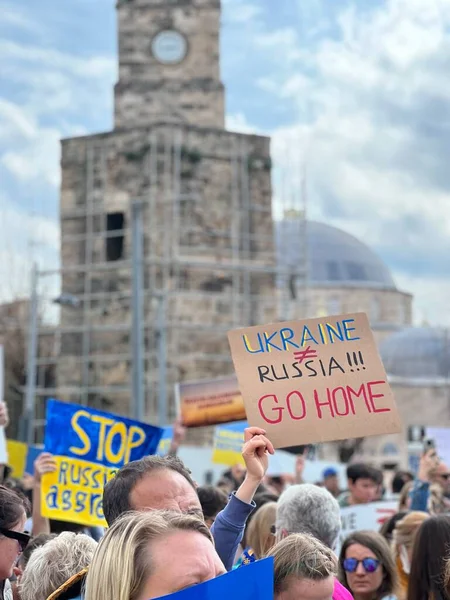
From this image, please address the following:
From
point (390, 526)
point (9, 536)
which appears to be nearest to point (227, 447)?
point (390, 526)

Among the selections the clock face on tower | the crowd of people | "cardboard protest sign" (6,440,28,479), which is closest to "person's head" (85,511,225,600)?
the crowd of people

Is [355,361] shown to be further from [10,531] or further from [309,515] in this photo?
[10,531]

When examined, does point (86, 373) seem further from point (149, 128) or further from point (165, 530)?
point (165, 530)

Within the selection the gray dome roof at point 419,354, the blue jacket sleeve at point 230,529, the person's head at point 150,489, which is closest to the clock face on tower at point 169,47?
the person's head at point 150,489

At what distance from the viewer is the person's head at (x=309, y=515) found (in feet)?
20.8

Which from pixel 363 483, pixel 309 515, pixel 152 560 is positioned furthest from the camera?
pixel 363 483

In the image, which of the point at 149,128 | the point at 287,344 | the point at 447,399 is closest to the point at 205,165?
the point at 149,128

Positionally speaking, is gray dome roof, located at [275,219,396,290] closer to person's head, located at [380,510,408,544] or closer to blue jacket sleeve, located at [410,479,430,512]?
blue jacket sleeve, located at [410,479,430,512]

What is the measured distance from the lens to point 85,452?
8.21m

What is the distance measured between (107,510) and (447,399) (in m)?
67.1

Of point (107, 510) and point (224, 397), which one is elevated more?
point (224, 397)

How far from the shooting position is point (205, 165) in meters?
36.0

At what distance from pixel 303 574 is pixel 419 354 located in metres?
69.0

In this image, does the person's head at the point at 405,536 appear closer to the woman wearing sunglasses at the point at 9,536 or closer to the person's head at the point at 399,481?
the woman wearing sunglasses at the point at 9,536
